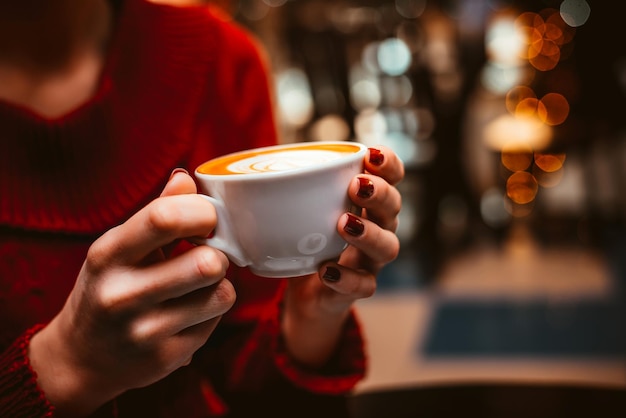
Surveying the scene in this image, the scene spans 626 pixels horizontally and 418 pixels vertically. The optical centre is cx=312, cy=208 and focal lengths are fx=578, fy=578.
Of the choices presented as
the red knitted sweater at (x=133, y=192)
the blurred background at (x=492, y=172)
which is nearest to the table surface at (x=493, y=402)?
Result: the red knitted sweater at (x=133, y=192)

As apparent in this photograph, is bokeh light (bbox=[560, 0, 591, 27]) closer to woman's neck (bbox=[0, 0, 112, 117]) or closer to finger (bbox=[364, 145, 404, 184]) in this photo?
woman's neck (bbox=[0, 0, 112, 117])

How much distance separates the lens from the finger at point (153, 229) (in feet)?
1.14

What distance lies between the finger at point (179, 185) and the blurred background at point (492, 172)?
6.01 ft

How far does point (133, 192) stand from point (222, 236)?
1.05 feet

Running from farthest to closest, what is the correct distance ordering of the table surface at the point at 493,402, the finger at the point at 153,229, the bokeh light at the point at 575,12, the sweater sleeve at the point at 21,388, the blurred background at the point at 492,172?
the bokeh light at the point at 575,12 < the blurred background at the point at 492,172 < the table surface at the point at 493,402 < the sweater sleeve at the point at 21,388 < the finger at the point at 153,229

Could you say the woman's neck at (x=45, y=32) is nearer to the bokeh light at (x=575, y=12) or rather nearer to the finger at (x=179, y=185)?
the finger at (x=179, y=185)

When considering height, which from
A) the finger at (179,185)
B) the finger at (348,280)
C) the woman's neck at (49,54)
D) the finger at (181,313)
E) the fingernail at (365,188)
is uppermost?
the woman's neck at (49,54)

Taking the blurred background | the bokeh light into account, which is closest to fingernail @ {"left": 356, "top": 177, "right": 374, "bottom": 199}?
the blurred background

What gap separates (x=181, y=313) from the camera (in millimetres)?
384

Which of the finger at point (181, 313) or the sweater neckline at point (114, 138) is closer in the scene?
the finger at point (181, 313)

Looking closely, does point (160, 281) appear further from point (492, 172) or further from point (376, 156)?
point (492, 172)

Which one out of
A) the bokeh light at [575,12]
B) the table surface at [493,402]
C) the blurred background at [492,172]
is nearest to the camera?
the table surface at [493,402]

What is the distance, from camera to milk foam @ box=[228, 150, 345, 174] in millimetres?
413

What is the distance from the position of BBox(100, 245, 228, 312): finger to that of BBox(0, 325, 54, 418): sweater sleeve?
0.14 meters
